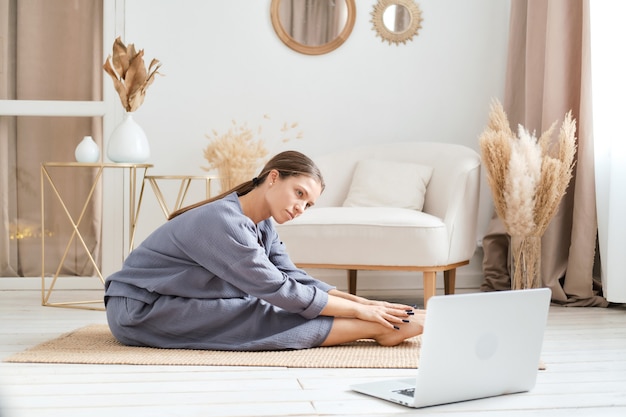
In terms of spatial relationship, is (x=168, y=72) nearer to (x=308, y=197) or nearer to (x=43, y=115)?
(x=43, y=115)

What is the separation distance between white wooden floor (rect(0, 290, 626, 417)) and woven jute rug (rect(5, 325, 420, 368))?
56 mm

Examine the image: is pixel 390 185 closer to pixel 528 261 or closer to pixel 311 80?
pixel 528 261

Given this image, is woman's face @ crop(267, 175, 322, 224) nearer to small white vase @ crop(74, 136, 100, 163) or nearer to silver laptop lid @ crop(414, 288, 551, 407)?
silver laptop lid @ crop(414, 288, 551, 407)

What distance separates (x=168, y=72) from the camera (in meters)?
4.45

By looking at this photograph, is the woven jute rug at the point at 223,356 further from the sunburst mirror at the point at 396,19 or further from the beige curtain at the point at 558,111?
the sunburst mirror at the point at 396,19

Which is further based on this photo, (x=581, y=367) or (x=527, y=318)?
(x=581, y=367)

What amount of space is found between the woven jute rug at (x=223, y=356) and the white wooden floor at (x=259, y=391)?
6cm

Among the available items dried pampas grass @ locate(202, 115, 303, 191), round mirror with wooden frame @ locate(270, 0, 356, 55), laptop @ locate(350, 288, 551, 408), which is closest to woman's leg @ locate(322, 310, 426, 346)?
laptop @ locate(350, 288, 551, 408)

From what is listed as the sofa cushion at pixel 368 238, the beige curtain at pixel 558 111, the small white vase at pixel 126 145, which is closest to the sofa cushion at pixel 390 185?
the sofa cushion at pixel 368 238

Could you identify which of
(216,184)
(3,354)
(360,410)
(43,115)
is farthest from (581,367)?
(43,115)

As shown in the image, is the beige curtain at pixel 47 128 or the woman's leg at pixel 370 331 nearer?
the woman's leg at pixel 370 331

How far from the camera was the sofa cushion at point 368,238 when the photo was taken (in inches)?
139

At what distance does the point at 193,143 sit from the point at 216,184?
0.24 metres

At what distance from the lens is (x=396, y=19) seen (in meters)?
4.52
